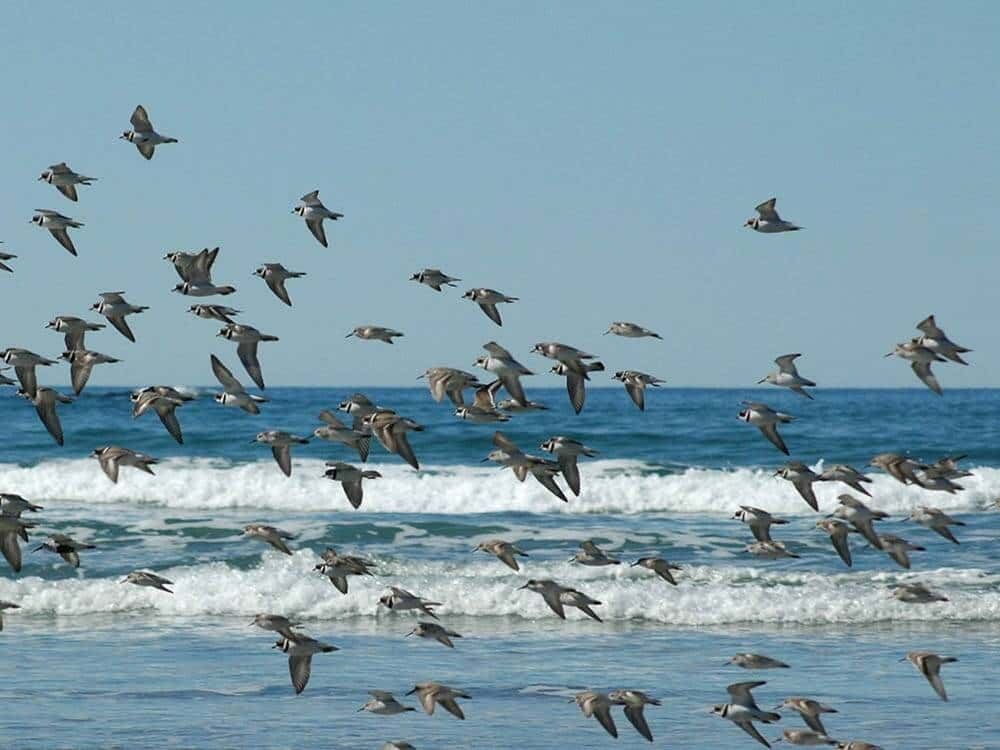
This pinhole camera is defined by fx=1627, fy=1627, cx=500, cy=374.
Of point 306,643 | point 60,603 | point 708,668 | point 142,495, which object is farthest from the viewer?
point 142,495

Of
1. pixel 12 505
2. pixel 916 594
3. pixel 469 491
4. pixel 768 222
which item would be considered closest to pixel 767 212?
pixel 768 222

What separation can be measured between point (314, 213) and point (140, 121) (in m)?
2.02

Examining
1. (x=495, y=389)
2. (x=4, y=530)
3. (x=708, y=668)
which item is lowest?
(x=708, y=668)

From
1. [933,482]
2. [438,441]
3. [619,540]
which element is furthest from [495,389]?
[438,441]

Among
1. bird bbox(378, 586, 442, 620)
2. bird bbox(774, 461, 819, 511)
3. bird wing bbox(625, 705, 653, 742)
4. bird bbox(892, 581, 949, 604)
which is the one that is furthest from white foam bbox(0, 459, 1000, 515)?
bird wing bbox(625, 705, 653, 742)

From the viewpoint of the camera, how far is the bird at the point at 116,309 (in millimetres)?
15773

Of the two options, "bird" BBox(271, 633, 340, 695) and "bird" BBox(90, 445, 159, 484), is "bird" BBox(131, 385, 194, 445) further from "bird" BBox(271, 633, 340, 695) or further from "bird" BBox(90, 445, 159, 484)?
"bird" BBox(271, 633, 340, 695)

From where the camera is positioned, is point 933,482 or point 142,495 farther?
point 142,495

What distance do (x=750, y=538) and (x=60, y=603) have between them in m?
10.8

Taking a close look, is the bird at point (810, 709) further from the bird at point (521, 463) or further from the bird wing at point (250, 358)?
the bird wing at point (250, 358)

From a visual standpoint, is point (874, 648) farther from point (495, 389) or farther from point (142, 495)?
point (142, 495)

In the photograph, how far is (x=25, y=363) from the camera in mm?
15156

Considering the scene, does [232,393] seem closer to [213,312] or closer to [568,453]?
[213,312]

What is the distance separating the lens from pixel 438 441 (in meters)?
42.9
